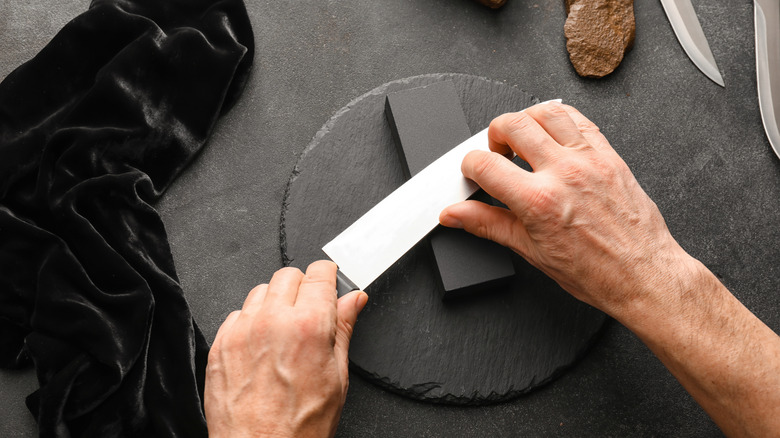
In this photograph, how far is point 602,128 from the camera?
1133mm

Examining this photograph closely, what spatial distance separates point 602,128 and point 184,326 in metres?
0.89

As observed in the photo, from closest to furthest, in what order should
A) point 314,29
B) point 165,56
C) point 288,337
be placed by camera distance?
1. point 288,337
2. point 165,56
3. point 314,29

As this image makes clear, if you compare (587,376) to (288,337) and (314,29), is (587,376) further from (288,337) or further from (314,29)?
(314,29)

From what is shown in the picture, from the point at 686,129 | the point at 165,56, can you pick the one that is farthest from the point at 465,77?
the point at 165,56

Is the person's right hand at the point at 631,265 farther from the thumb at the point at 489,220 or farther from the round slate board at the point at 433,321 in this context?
the round slate board at the point at 433,321

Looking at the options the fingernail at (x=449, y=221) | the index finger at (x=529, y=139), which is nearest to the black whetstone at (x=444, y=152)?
the fingernail at (x=449, y=221)

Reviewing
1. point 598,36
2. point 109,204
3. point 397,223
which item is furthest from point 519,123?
point 109,204

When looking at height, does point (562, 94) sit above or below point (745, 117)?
above

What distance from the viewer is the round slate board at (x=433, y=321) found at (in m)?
0.94

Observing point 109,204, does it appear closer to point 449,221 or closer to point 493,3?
point 449,221

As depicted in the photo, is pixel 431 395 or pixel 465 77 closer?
pixel 431 395

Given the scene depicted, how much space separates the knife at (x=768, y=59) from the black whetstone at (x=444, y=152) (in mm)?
671

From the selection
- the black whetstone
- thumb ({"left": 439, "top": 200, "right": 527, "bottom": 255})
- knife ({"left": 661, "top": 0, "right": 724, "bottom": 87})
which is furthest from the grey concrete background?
thumb ({"left": 439, "top": 200, "right": 527, "bottom": 255})

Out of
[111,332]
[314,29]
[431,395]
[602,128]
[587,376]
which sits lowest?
[587,376]
